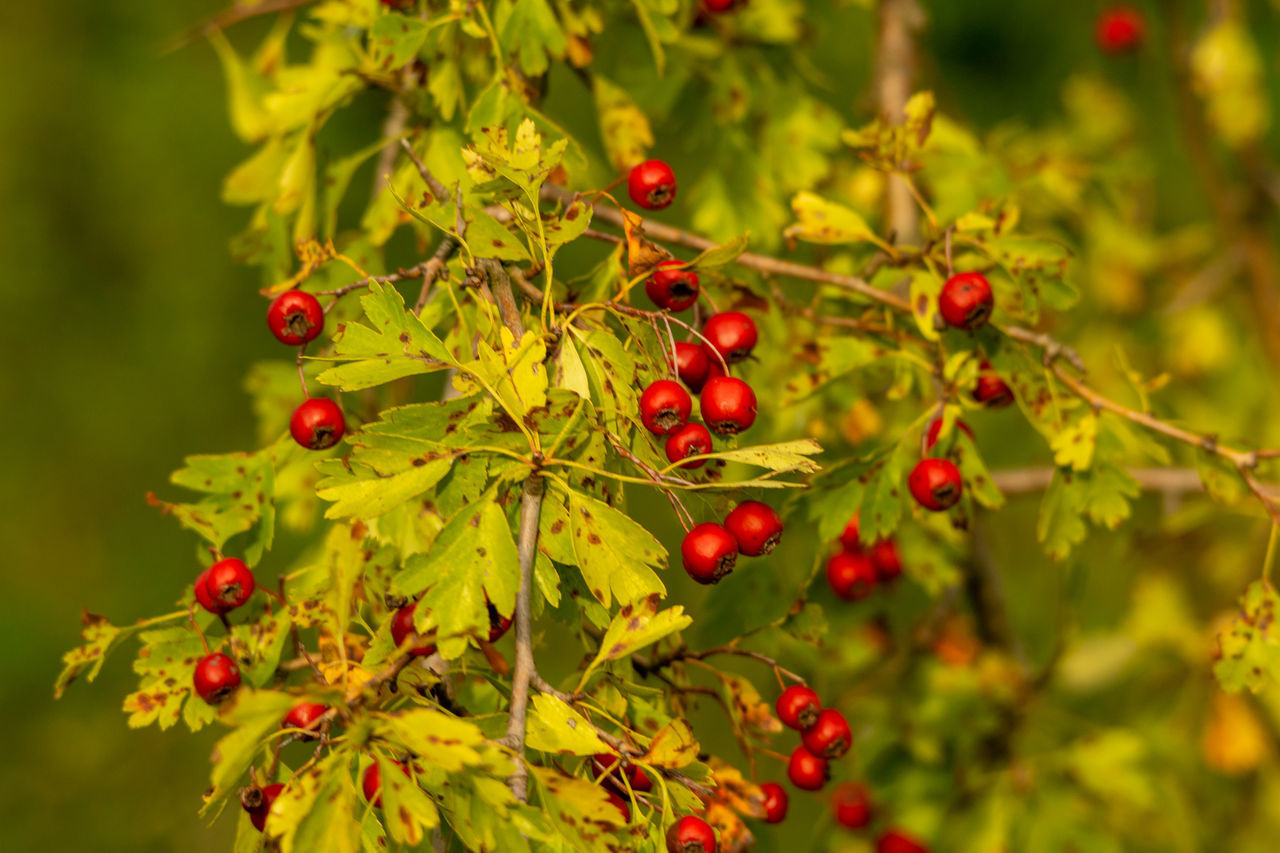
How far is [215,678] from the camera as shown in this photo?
3.03 feet

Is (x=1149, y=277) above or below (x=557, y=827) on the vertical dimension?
below

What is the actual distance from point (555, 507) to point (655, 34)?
0.63 m

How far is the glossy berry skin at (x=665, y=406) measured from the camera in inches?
34.3

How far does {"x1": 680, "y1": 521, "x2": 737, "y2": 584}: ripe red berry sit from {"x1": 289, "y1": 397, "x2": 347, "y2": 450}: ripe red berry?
381mm

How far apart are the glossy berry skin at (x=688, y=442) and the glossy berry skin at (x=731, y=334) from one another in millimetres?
133

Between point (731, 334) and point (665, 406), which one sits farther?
point (731, 334)

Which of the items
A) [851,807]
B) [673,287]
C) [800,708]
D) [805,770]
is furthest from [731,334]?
[851,807]

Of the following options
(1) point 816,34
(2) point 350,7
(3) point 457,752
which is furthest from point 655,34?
(3) point 457,752

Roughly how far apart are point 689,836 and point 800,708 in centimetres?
26

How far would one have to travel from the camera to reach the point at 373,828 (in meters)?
0.81

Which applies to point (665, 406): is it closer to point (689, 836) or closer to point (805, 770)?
point (689, 836)

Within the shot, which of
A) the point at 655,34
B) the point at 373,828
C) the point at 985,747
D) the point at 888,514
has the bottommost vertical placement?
the point at 985,747

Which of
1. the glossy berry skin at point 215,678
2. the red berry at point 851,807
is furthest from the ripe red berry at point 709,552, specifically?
the red berry at point 851,807

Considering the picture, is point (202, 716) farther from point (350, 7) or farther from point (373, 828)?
point (350, 7)
